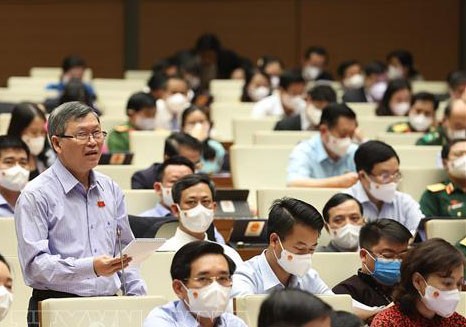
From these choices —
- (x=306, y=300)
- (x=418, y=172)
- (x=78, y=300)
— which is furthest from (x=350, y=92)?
(x=306, y=300)

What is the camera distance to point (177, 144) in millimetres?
7801

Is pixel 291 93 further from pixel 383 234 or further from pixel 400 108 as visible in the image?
pixel 383 234

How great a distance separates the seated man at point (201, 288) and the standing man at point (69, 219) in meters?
0.23

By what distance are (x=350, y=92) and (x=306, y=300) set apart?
30.0 ft

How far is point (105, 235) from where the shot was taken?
15.7ft

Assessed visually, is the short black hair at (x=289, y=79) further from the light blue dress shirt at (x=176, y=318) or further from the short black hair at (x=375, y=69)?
the light blue dress shirt at (x=176, y=318)

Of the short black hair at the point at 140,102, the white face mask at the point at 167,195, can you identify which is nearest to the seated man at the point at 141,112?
the short black hair at the point at 140,102

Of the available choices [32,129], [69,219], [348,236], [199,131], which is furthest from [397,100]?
[69,219]

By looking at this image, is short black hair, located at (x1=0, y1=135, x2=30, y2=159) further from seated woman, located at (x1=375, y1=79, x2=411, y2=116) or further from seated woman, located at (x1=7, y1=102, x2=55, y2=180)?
seated woman, located at (x1=375, y1=79, x2=411, y2=116)

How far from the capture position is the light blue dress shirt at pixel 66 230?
180 inches

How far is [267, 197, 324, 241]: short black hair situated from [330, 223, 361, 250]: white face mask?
1063mm

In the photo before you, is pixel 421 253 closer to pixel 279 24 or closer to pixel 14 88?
pixel 14 88

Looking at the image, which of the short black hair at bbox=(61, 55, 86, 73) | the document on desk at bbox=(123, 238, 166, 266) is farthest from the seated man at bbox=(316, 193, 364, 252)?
the short black hair at bbox=(61, 55, 86, 73)

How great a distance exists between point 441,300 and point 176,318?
3.32 ft
